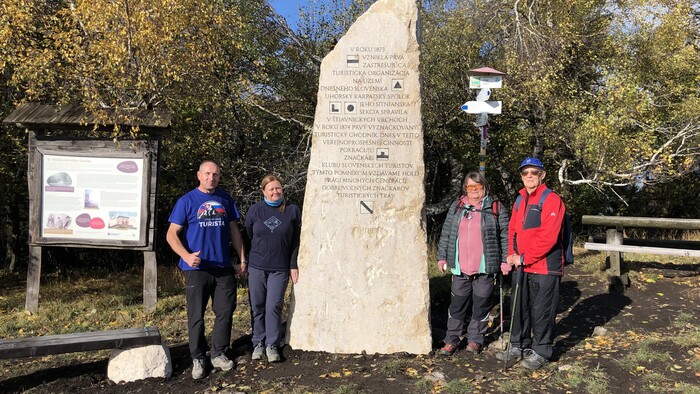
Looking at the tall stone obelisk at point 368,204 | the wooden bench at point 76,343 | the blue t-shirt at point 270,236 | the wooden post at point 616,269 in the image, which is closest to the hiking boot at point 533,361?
the tall stone obelisk at point 368,204

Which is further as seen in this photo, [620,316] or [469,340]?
[620,316]

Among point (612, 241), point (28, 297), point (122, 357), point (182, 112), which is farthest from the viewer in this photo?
point (182, 112)

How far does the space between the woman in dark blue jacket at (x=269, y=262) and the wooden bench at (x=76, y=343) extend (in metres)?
0.92

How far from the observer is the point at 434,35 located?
1093 centimetres

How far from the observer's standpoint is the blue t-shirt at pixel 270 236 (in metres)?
4.70

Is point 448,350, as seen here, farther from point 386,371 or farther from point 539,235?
point 539,235

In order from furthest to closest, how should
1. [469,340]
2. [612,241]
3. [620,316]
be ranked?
[612,241]
[620,316]
[469,340]

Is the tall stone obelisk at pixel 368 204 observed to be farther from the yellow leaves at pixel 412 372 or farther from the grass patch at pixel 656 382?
the grass patch at pixel 656 382

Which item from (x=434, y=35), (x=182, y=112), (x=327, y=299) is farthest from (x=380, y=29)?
(x=434, y=35)

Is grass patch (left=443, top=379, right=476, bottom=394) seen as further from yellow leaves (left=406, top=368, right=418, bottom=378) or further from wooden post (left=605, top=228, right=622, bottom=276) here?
wooden post (left=605, top=228, right=622, bottom=276)

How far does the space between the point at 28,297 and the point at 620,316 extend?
7.51 metres

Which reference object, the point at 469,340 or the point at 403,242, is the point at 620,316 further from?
the point at 403,242

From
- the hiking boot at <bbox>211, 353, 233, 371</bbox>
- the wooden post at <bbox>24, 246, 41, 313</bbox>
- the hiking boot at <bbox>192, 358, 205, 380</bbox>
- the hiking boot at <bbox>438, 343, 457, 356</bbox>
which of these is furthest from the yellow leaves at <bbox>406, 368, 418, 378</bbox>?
the wooden post at <bbox>24, 246, 41, 313</bbox>

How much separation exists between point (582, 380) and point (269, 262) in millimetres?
2828
